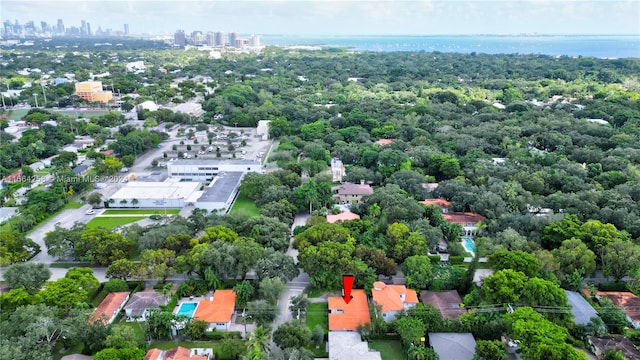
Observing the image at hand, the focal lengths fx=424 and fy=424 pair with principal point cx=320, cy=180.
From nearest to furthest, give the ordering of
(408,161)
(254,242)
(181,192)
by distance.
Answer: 1. (254,242)
2. (181,192)
3. (408,161)

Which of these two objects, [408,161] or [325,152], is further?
[325,152]

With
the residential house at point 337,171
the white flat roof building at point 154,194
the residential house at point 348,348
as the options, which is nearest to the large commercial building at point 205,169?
the white flat roof building at point 154,194

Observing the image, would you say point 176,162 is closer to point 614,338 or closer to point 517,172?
point 517,172

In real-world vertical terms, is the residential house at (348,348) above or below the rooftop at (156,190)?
below

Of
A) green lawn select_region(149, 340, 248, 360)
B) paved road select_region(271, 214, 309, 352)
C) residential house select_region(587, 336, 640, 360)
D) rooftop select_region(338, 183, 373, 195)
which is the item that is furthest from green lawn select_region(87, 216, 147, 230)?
residential house select_region(587, 336, 640, 360)

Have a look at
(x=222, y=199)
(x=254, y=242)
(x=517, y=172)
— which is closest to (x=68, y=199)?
(x=222, y=199)

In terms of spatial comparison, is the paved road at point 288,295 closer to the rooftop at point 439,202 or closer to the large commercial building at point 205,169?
the rooftop at point 439,202

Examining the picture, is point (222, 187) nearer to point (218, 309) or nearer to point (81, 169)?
point (81, 169)
